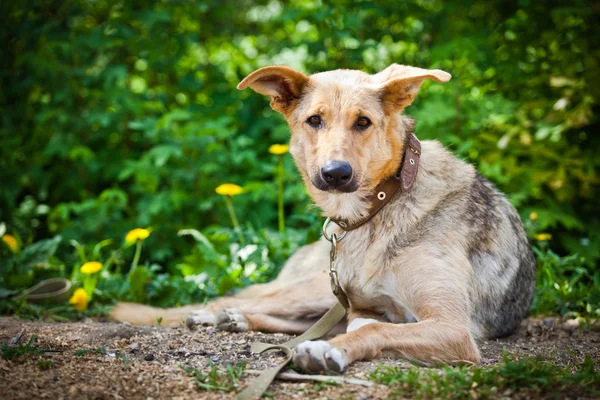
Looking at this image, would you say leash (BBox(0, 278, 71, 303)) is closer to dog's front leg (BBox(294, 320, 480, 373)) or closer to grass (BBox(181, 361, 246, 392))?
grass (BBox(181, 361, 246, 392))

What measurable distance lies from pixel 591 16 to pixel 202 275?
483 centimetres

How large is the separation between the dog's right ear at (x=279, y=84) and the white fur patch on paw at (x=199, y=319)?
1503mm

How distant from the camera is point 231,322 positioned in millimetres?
4188

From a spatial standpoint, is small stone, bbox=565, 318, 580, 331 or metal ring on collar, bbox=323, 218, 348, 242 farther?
small stone, bbox=565, 318, 580, 331

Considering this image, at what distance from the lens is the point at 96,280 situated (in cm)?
533

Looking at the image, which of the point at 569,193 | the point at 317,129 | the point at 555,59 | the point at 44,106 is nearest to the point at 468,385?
the point at 317,129

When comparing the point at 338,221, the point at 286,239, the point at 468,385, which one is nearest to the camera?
the point at 468,385

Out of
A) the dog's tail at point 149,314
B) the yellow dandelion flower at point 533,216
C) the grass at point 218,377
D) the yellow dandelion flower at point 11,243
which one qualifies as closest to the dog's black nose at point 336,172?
the grass at point 218,377

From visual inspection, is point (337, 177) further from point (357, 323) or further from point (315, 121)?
point (357, 323)

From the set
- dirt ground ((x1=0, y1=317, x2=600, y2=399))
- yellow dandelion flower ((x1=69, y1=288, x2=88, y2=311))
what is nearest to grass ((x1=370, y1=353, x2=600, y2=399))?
dirt ground ((x1=0, y1=317, x2=600, y2=399))

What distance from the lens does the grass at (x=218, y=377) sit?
2.79 meters

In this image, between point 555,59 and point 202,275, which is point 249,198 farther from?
point 555,59

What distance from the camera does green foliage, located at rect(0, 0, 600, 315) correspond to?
6.05 m

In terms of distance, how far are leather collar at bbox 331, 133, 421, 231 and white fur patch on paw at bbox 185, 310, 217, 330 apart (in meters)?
1.20
